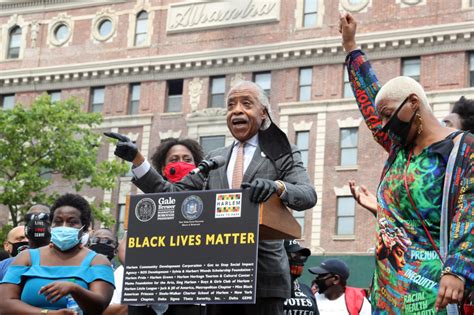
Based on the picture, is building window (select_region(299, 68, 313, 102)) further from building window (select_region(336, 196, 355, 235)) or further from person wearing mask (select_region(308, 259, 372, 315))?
person wearing mask (select_region(308, 259, 372, 315))

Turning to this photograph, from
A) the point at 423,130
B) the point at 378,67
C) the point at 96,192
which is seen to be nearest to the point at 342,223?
the point at 378,67

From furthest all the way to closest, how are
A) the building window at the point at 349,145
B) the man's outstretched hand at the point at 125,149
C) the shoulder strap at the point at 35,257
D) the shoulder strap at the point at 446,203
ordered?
the building window at the point at 349,145, the shoulder strap at the point at 35,257, the man's outstretched hand at the point at 125,149, the shoulder strap at the point at 446,203

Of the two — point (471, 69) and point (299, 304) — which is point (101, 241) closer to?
point (299, 304)

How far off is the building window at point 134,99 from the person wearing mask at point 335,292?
96.9 ft

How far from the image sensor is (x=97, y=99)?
4200 cm

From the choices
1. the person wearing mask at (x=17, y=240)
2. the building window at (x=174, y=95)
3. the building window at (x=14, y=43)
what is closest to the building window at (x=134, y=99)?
the building window at (x=174, y=95)

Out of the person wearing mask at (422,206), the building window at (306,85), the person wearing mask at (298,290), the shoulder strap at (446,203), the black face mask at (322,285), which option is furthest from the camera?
the building window at (306,85)

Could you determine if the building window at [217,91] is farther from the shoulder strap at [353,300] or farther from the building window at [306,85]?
the shoulder strap at [353,300]

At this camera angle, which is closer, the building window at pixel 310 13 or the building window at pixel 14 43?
the building window at pixel 310 13

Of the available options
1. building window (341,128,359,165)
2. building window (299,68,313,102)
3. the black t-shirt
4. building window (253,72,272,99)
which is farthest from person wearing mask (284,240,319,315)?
building window (253,72,272,99)

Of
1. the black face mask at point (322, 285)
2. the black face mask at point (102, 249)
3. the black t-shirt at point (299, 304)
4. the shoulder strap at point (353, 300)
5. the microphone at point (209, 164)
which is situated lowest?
the black t-shirt at point (299, 304)

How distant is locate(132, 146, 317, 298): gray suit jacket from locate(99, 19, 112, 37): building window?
3732cm

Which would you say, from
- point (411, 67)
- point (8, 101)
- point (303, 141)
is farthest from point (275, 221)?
point (8, 101)

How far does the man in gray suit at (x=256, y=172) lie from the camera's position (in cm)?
572
